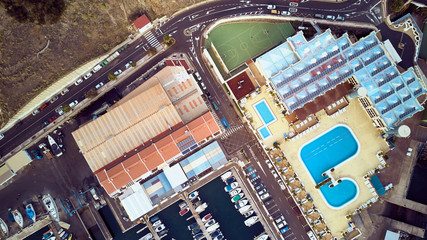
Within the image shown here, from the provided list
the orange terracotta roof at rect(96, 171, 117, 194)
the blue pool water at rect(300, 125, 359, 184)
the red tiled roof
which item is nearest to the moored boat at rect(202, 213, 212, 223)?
the orange terracotta roof at rect(96, 171, 117, 194)

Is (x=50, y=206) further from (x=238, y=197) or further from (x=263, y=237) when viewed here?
(x=263, y=237)

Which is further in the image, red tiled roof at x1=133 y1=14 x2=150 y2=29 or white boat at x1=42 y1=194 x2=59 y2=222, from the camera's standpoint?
white boat at x1=42 y1=194 x2=59 y2=222

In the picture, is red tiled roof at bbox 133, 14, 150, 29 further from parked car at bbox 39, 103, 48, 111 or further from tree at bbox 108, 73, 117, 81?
parked car at bbox 39, 103, 48, 111

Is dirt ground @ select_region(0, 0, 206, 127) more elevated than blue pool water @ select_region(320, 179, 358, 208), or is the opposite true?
dirt ground @ select_region(0, 0, 206, 127)

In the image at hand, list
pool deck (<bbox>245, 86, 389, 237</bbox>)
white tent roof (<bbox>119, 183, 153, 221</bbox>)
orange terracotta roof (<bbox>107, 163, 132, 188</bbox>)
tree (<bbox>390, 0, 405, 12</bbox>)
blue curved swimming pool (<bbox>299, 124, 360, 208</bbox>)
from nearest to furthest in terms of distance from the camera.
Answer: orange terracotta roof (<bbox>107, 163, 132, 188</bbox>)
pool deck (<bbox>245, 86, 389, 237</bbox>)
tree (<bbox>390, 0, 405, 12</bbox>)
blue curved swimming pool (<bbox>299, 124, 360, 208</bbox>)
white tent roof (<bbox>119, 183, 153, 221</bbox>)

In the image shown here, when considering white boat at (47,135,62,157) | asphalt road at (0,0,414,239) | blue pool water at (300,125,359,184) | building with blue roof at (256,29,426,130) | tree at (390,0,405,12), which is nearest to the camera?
building with blue roof at (256,29,426,130)

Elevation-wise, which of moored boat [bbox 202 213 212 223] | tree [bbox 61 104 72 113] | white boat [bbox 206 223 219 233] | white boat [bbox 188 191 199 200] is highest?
tree [bbox 61 104 72 113]

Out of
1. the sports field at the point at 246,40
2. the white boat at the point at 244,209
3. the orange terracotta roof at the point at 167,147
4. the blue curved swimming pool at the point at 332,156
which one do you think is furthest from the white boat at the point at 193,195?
the sports field at the point at 246,40
